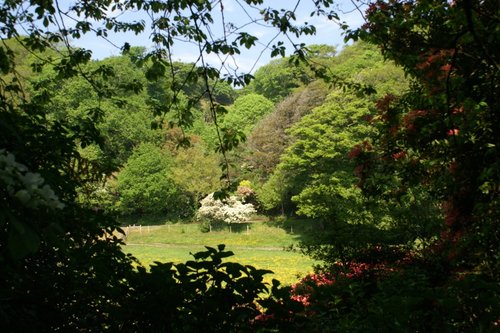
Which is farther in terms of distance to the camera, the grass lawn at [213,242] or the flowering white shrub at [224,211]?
the flowering white shrub at [224,211]

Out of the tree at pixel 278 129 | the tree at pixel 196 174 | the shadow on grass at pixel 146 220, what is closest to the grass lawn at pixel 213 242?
the tree at pixel 196 174

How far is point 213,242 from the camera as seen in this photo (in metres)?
28.7

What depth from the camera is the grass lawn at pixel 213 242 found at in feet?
70.7

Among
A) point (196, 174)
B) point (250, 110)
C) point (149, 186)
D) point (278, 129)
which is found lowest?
point (149, 186)

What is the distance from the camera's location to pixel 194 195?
36.4 m

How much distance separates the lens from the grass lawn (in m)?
21.5

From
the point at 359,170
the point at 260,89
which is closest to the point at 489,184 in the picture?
the point at 359,170

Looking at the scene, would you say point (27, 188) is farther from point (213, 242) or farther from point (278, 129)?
point (278, 129)

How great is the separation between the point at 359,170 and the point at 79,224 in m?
5.07

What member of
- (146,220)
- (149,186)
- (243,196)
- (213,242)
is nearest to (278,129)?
(213,242)

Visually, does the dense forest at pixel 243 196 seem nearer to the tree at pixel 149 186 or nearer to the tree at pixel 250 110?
the tree at pixel 149 186

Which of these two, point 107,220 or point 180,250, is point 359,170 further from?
point 180,250

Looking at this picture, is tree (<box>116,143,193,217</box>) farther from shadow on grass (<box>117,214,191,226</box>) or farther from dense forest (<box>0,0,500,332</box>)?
dense forest (<box>0,0,500,332</box>)

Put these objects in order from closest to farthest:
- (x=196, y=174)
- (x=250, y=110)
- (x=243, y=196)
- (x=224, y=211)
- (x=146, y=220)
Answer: (x=243, y=196), (x=224, y=211), (x=196, y=174), (x=146, y=220), (x=250, y=110)
